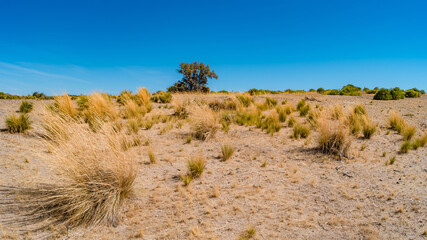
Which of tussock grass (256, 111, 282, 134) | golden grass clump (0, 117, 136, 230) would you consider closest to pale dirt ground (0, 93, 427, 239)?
golden grass clump (0, 117, 136, 230)

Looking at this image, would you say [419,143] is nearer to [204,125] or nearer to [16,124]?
[204,125]

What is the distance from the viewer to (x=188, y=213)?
10.7 feet

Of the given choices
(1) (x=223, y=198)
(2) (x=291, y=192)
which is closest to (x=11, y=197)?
(1) (x=223, y=198)

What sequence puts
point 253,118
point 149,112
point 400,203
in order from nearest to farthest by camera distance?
point 400,203
point 253,118
point 149,112

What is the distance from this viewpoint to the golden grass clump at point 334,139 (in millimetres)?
5316

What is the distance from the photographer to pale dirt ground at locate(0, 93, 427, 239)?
2.94 metres

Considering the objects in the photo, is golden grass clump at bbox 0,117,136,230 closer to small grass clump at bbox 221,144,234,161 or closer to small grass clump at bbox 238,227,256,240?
small grass clump at bbox 238,227,256,240

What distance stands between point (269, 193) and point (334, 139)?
8.31 ft

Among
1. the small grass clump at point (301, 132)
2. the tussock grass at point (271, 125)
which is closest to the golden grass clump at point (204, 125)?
the tussock grass at point (271, 125)

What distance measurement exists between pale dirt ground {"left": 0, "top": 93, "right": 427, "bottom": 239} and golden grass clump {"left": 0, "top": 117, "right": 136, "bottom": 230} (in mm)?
181

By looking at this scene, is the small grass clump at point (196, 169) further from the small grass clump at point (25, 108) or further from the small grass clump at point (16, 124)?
the small grass clump at point (25, 108)

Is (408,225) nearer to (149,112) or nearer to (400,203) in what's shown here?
(400,203)

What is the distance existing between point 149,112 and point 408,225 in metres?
9.22

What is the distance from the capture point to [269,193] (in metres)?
3.79
